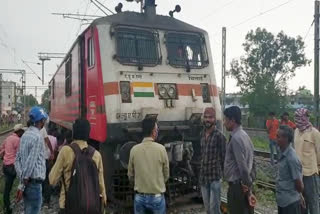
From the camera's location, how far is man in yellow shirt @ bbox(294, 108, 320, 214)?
19.6 ft

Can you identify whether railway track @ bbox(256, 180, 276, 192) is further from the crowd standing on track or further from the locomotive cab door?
the crowd standing on track

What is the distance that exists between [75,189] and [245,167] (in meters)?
1.99

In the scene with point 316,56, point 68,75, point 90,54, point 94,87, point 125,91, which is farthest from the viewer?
point 316,56

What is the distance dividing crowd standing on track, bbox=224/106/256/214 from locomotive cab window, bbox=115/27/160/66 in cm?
317

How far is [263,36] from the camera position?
2339 inches

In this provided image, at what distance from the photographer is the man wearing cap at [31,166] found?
5.00 m

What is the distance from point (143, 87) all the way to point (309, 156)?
3.24 meters

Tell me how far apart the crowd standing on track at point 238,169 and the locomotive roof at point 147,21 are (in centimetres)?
361

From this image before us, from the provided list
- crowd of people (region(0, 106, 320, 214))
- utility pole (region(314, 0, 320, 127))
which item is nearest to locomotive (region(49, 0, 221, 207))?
crowd of people (region(0, 106, 320, 214))

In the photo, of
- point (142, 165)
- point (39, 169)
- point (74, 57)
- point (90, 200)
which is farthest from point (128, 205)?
point (74, 57)

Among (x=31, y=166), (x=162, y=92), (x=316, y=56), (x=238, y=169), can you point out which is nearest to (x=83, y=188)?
(x=31, y=166)

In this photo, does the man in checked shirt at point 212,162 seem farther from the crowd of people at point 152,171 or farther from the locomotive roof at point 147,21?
the locomotive roof at point 147,21

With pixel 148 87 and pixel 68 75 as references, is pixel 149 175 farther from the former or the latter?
pixel 68 75

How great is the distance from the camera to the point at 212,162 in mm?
5547
